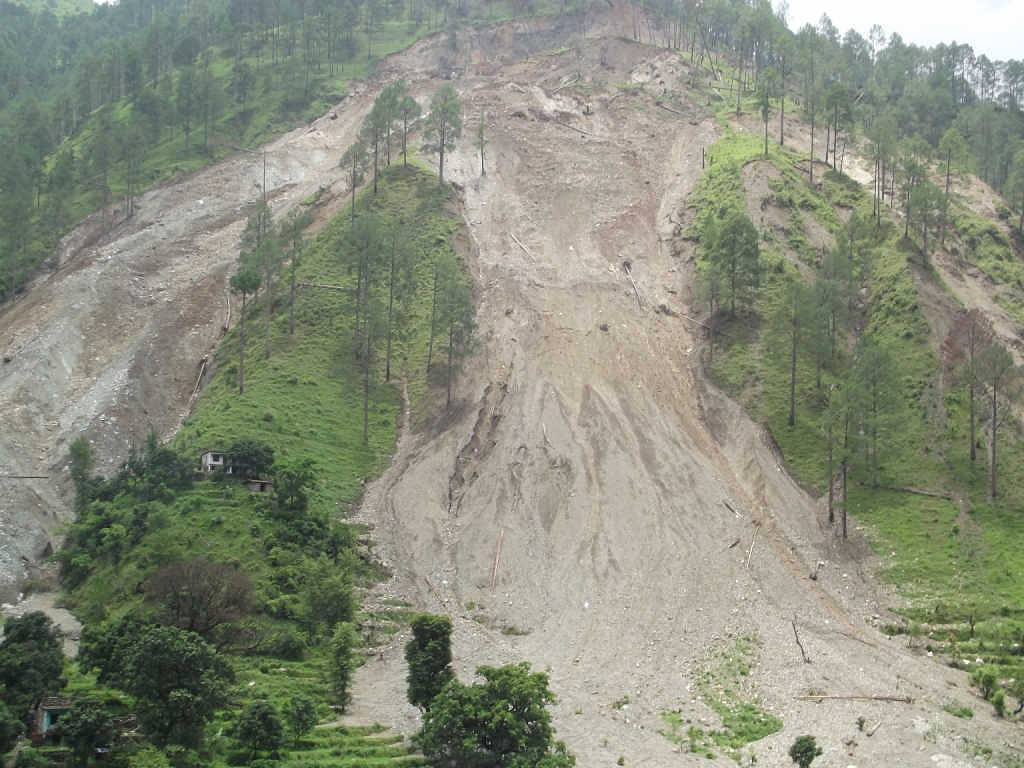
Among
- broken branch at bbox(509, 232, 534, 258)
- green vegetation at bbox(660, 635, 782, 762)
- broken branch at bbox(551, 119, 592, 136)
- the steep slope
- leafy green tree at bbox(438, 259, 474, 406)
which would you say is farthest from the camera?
broken branch at bbox(551, 119, 592, 136)

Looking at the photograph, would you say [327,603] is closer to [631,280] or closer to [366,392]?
[366,392]

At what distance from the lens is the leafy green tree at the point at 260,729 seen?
4175cm

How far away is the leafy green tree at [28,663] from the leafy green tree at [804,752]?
31.4 meters

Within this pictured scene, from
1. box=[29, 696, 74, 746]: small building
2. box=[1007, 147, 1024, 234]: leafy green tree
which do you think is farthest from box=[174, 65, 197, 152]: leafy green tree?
box=[29, 696, 74, 746]: small building

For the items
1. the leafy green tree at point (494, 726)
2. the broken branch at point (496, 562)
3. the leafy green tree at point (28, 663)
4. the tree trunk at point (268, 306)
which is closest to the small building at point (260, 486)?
the broken branch at point (496, 562)

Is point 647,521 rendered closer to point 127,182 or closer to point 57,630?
point 57,630

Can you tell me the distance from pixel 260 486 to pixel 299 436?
288 inches

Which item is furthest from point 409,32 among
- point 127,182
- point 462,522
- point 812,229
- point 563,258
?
point 462,522

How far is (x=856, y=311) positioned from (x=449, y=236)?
131 ft

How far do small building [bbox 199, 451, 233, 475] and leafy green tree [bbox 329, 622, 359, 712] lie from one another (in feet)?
72.0

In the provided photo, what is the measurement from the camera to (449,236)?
3976 inches

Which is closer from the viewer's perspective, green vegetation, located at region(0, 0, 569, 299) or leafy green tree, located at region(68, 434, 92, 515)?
leafy green tree, located at region(68, 434, 92, 515)

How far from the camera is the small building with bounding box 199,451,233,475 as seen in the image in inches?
2660

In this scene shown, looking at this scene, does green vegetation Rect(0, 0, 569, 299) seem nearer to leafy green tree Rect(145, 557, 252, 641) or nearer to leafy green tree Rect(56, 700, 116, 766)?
leafy green tree Rect(145, 557, 252, 641)
